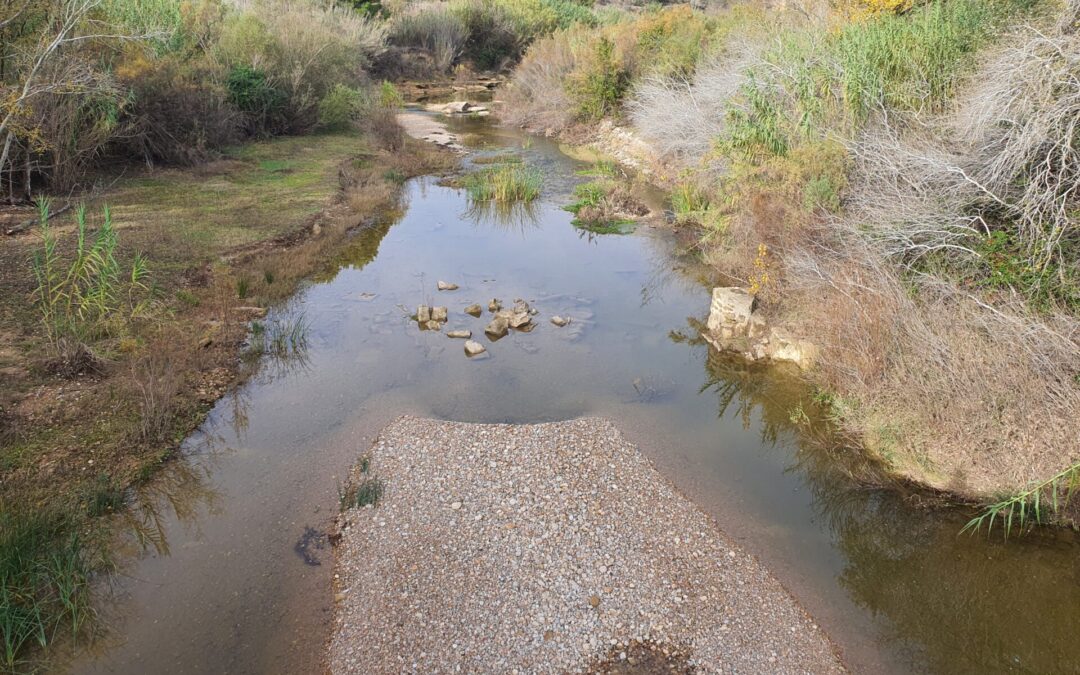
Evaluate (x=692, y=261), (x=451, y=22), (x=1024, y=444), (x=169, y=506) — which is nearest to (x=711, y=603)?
(x=1024, y=444)

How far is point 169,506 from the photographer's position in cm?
693

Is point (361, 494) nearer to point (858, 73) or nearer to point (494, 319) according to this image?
point (494, 319)

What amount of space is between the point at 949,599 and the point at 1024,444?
192cm

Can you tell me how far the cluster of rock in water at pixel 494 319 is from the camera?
1080cm

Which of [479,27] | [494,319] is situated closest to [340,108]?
[494,319]

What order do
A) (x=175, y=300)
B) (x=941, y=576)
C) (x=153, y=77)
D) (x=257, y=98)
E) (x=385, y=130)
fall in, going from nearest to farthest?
(x=941, y=576)
(x=175, y=300)
(x=153, y=77)
(x=257, y=98)
(x=385, y=130)

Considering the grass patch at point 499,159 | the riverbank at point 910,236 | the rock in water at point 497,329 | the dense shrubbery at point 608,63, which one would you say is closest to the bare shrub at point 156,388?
the rock in water at point 497,329

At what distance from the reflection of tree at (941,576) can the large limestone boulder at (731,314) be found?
293 centimetres

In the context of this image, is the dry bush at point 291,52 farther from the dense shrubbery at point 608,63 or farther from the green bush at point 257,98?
the dense shrubbery at point 608,63

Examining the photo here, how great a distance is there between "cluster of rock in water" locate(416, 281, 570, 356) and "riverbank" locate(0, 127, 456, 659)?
7.07 feet

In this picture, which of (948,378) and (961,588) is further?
(948,378)

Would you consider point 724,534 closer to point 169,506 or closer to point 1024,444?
point 1024,444

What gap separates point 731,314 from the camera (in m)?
10.9

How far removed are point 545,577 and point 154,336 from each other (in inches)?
273
